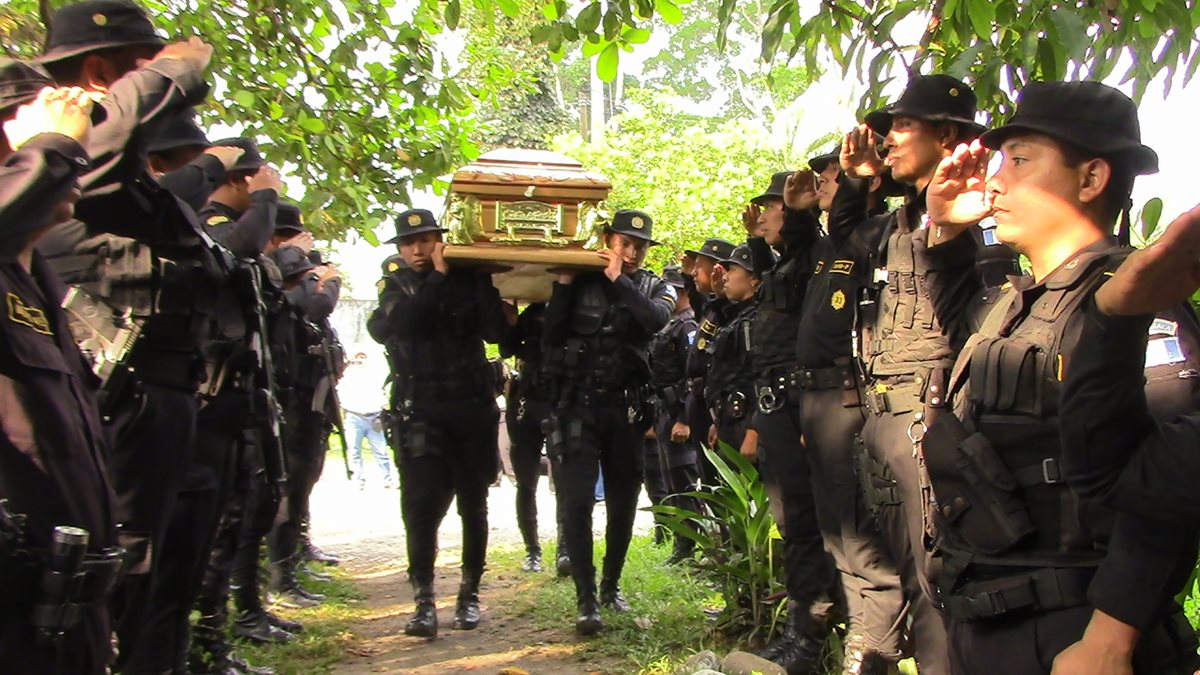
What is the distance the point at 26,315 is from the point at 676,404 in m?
8.23

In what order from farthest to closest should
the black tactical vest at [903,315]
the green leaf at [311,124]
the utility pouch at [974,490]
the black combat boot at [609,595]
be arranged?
the black combat boot at [609,595]
the green leaf at [311,124]
the black tactical vest at [903,315]
the utility pouch at [974,490]

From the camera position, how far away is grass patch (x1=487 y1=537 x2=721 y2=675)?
6445mm

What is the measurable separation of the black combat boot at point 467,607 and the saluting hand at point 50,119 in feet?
16.5

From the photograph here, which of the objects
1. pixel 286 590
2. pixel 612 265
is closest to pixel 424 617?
pixel 286 590

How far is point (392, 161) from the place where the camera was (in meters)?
7.61

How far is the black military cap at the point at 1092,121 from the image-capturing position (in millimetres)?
2668

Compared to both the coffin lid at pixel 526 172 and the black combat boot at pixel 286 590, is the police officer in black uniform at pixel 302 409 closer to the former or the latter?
the black combat boot at pixel 286 590

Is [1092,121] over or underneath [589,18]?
underneath

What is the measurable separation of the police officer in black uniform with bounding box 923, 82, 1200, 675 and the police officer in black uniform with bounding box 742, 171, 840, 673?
2.81 meters

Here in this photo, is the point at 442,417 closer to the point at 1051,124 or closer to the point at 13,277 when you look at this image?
the point at 13,277

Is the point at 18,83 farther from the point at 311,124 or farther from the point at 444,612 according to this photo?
the point at 444,612

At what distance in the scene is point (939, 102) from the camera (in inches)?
166

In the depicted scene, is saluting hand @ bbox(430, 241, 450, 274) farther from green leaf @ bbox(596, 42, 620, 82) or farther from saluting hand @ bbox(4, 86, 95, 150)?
saluting hand @ bbox(4, 86, 95, 150)

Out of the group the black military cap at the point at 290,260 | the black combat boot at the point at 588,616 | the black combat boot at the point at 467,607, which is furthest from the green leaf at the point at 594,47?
the black combat boot at the point at 467,607
